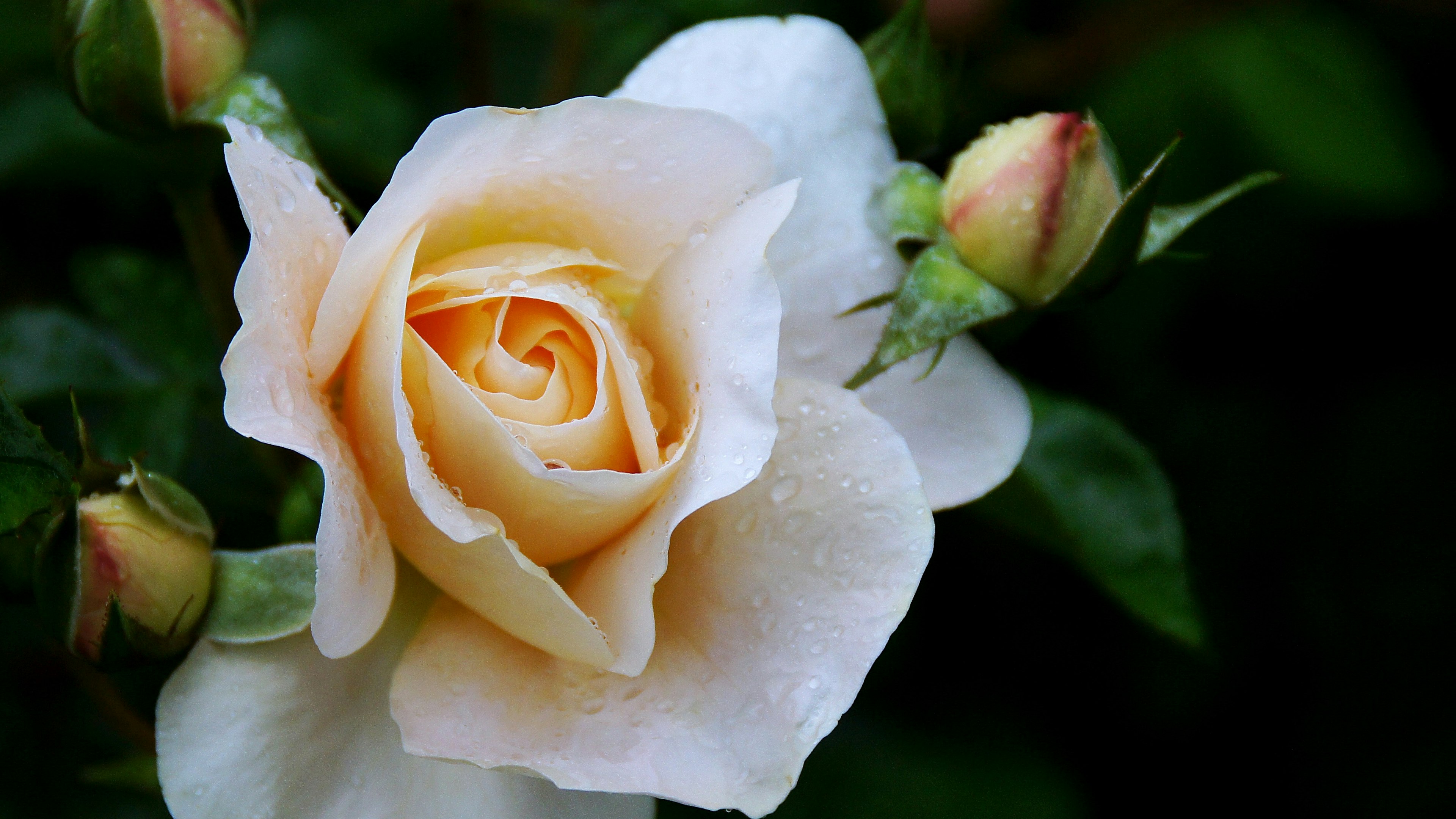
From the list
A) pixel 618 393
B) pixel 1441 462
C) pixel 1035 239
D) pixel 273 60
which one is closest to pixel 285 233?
pixel 618 393

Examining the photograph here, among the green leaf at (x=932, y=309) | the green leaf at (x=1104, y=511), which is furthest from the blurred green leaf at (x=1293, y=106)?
the green leaf at (x=932, y=309)

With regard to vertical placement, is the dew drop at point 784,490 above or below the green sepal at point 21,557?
above

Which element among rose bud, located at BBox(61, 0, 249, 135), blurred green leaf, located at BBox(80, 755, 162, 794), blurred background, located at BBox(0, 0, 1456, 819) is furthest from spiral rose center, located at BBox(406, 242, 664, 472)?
blurred background, located at BBox(0, 0, 1456, 819)

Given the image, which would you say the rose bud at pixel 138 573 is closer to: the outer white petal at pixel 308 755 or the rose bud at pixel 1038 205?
the outer white petal at pixel 308 755

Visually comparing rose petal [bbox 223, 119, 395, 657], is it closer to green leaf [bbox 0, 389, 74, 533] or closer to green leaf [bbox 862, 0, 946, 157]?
green leaf [bbox 0, 389, 74, 533]

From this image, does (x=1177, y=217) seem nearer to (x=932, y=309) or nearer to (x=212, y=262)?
(x=932, y=309)

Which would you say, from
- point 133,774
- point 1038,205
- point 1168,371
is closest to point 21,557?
point 133,774
